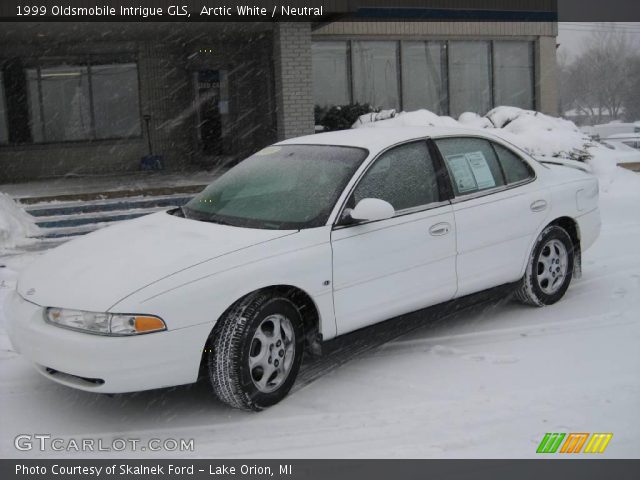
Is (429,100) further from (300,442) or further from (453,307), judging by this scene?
(300,442)

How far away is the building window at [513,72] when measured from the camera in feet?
61.2

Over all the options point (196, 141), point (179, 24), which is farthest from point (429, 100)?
point (179, 24)

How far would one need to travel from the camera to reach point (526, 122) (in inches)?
547

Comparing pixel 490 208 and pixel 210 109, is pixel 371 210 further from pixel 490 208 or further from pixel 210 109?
pixel 210 109

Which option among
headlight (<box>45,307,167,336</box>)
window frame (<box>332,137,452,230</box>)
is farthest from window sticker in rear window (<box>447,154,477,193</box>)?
headlight (<box>45,307,167,336</box>)

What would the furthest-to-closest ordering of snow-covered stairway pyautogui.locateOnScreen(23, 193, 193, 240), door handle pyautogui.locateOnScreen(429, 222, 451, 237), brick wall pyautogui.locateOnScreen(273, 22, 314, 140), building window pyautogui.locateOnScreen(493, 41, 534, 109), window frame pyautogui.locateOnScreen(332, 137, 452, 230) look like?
1. building window pyautogui.locateOnScreen(493, 41, 534, 109)
2. brick wall pyautogui.locateOnScreen(273, 22, 314, 140)
3. snow-covered stairway pyautogui.locateOnScreen(23, 193, 193, 240)
4. door handle pyautogui.locateOnScreen(429, 222, 451, 237)
5. window frame pyautogui.locateOnScreen(332, 137, 452, 230)

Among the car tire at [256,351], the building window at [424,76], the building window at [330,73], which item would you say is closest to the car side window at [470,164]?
the car tire at [256,351]

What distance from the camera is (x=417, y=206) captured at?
5.11m

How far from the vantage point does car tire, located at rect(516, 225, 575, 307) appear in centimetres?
598

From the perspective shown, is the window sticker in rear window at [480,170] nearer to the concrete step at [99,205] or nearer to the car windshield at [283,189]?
the car windshield at [283,189]

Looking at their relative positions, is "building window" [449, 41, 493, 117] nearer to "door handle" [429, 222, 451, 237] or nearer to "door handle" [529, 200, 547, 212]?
"door handle" [529, 200, 547, 212]

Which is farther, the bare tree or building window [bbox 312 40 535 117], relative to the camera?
the bare tree

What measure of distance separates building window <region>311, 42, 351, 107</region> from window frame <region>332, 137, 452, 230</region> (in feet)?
38.8

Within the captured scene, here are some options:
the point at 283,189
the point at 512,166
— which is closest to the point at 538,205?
the point at 512,166
